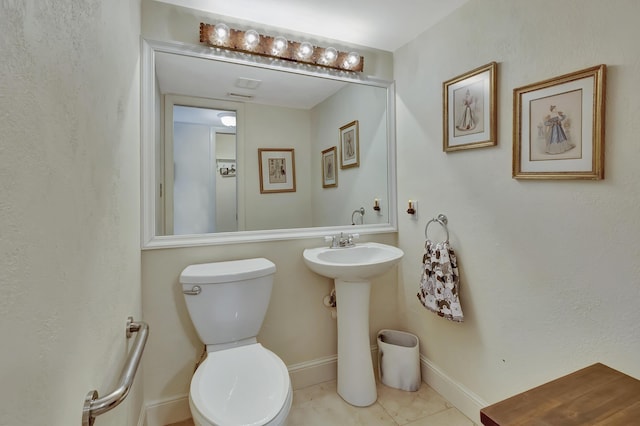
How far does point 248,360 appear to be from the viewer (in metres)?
1.45

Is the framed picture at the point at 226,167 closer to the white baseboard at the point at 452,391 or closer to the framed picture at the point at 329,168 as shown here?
the framed picture at the point at 329,168

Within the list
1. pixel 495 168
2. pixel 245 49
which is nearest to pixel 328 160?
pixel 245 49

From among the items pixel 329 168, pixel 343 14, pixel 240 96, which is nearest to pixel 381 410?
pixel 329 168

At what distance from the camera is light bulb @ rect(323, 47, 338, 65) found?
6.64ft

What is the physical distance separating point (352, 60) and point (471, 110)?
0.86 metres

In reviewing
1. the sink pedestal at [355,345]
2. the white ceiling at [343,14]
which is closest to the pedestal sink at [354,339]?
the sink pedestal at [355,345]

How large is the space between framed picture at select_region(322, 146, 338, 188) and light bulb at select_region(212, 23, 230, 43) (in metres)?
0.89

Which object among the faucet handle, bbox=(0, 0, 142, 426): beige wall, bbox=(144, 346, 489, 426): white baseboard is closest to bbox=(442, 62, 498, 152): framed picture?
the faucet handle

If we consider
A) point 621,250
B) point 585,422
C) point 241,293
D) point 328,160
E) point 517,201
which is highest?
point 328,160

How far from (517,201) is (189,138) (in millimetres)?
1714

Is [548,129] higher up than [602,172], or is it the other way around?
[548,129]

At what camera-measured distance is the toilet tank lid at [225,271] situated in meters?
1.55

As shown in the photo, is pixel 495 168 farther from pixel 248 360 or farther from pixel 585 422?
pixel 248 360

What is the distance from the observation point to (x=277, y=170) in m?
2.06
